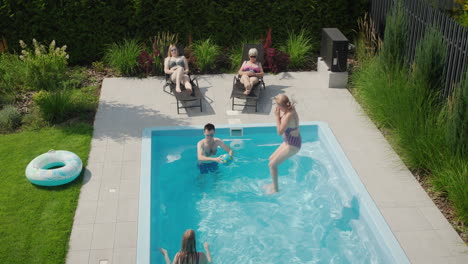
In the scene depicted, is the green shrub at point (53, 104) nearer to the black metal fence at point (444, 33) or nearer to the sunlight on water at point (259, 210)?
the sunlight on water at point (259, 210)

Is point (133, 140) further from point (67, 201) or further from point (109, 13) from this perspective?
point (109, 13)

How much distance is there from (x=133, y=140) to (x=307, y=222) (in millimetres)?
3866

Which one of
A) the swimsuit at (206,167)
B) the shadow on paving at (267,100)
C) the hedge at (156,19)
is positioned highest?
the hedge at (156,19)

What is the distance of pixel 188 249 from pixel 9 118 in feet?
21.7

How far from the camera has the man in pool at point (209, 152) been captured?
10.0 m

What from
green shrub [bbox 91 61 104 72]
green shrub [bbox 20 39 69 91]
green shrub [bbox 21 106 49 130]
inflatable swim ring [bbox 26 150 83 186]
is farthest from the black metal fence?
green shrub [bbox 21 106 49 130]

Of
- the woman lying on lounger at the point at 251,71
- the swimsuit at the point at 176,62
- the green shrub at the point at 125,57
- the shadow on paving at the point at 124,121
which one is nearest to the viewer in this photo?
the shadow on paving at the point at 124,121

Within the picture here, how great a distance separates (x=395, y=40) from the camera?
11828 millimetres

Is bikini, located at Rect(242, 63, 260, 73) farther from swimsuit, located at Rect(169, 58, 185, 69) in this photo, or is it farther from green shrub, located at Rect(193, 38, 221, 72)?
green shrub, located at Rect(193, 38, 221, 72)

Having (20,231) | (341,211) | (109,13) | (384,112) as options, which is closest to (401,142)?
(384,112)

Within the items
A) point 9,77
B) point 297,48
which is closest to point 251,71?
point 297,48

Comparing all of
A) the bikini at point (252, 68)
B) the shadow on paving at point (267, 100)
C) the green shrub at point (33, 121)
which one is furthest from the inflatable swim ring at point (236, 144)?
the green shrub at point (33, 121)

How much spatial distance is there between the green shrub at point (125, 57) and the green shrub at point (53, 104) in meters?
2.44

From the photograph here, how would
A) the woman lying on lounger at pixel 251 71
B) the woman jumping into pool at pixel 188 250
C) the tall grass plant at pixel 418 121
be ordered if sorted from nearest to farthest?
the woman jumping into pool at pixel 188 250
the tall grass plant at pixel 418 121
the woman lying on lounger at pixel 251 71
